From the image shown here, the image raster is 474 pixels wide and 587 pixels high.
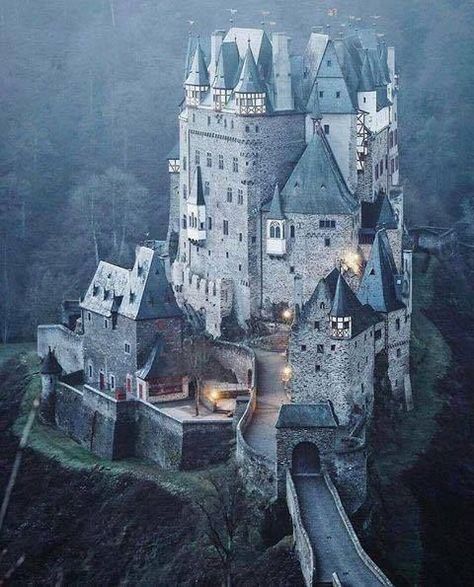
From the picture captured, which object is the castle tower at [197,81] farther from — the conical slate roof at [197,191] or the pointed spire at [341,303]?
the pointed spire at [341,303]

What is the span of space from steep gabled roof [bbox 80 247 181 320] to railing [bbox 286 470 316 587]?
13420mm

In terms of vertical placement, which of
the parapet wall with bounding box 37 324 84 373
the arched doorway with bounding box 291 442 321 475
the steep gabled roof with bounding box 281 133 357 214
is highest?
the steep gabled roof with bounding box 281 133 357 214

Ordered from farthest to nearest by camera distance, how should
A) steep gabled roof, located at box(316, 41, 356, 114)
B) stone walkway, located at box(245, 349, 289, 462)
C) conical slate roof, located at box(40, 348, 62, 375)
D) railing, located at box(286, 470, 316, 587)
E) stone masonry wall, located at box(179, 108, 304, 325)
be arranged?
conical slate roof, located at box(40, 348, 62, 375) → steep gabled roof, located at box(316, 41, 356, 114) → stone masonry wall, located at box(179, 108, 304, 325) → stone walkway, located at box(245, 349, 289, 462) → railing, located at box(286, 470, 316, 587)

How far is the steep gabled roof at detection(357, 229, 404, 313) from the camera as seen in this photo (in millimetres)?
81688

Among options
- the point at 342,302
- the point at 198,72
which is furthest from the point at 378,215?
the point at 342,302

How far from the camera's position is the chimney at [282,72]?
8900cm

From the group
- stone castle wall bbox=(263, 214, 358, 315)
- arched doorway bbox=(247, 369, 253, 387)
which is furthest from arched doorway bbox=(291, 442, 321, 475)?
stone castle wall bbox=(263, 214, 358, 315)

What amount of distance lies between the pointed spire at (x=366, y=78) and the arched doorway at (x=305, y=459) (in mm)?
22601

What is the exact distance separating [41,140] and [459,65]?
2712cm

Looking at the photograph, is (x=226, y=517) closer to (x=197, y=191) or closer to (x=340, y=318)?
(x=340, y=318)

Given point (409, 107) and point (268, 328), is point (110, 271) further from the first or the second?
point (409, 107)

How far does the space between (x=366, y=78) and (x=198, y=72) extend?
24.6 feet

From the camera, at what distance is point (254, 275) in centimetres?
8981

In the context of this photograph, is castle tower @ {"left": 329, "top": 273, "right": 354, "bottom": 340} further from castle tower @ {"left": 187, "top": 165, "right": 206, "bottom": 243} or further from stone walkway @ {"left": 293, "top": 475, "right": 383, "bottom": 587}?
castle tower @ {"left": 187, "top": 165, "right": 206, "bottom": 243}
